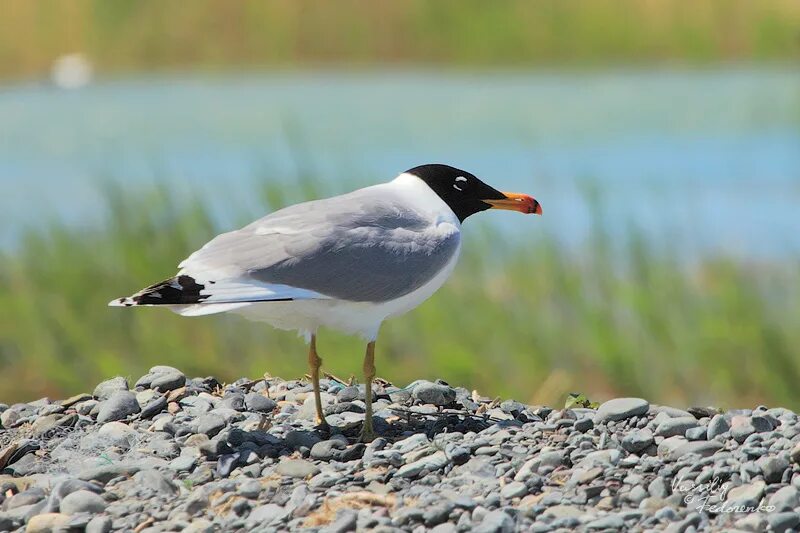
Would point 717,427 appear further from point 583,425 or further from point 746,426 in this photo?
point 583,425

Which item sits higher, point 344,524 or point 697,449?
point 344,524

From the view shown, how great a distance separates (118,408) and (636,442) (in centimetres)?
206

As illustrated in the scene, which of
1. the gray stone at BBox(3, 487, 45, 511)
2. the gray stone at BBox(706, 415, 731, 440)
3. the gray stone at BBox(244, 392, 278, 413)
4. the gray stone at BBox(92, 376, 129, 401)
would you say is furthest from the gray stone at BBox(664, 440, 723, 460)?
the gray stone at BBox(92, 376, 129, 401)

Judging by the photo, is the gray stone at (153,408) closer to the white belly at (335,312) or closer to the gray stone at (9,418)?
the gray stone at (9,418)

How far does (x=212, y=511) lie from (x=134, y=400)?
1238 mm

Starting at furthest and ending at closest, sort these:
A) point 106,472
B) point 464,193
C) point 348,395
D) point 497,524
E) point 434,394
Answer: point 348,395 < point 434,394 < point 464,193 < point 106,472 < point 497,524

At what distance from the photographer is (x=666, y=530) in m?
3.54

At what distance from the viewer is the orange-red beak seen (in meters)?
4.89

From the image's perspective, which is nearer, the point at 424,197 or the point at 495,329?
the point at 424,197

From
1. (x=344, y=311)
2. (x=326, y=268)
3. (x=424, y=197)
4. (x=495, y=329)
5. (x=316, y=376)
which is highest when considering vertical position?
(x=424, y=197)

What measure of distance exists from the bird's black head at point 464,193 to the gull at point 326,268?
6.0 inches

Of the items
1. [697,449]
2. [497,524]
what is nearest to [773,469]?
[697,449]

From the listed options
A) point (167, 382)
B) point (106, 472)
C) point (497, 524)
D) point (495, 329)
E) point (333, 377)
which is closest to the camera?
point (497, 524)

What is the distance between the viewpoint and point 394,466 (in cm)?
416
